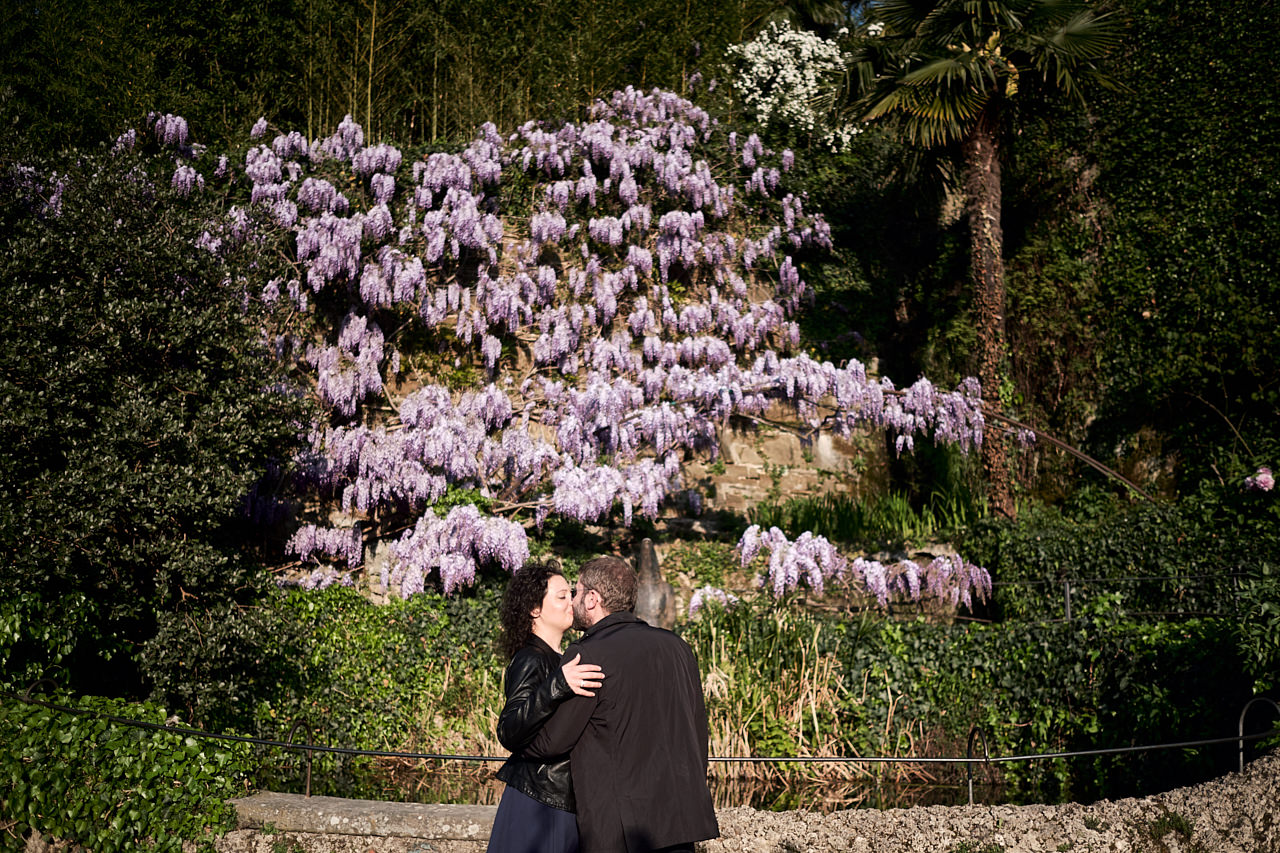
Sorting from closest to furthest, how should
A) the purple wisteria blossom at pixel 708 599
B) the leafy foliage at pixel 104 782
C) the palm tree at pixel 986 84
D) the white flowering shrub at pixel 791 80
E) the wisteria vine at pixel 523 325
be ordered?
the leafy foliage at pixel 104 782 < the purple wisteria blossom at pixel 708 599 < the wisteria vine at pixel 523 325 < the palm tree at pixel 986 84 < the white flowering shrub at pixel 791 80

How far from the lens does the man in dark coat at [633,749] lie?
2361 millimetres

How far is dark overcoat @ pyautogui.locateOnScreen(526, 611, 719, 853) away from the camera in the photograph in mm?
2361

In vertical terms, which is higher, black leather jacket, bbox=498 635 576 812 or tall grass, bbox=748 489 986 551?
tall grass, bbox=748 489 986 551

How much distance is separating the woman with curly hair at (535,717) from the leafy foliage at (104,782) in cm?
215

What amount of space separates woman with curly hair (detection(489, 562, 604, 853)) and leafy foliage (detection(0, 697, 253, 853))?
2.15 m

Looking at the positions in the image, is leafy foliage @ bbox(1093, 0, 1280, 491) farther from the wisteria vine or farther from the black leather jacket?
the black leather jacket

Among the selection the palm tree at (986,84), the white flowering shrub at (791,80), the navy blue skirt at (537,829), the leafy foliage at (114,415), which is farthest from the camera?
the white flowering shrub at (791,80)

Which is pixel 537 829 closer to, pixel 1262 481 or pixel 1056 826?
pixel 1056 826

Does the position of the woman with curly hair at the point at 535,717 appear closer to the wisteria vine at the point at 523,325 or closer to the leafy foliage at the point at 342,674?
the leafy foliage at the point at 342,674

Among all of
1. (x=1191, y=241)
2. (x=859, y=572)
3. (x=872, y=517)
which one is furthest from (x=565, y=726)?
(x=1191, y=241)

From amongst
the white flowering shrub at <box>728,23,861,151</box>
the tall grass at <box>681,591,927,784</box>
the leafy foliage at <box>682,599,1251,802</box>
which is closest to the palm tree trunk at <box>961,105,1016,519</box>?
the white flowering shrub at <box>728,23,861,151</box>

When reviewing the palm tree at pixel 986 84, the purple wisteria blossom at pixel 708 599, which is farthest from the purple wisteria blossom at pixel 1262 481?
the purple wisteria blossom at pixel 708 599

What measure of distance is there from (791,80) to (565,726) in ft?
36.7

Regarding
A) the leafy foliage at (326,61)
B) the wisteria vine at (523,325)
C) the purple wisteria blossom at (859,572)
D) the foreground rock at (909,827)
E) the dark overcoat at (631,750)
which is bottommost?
the foreground rock at (909,827)
